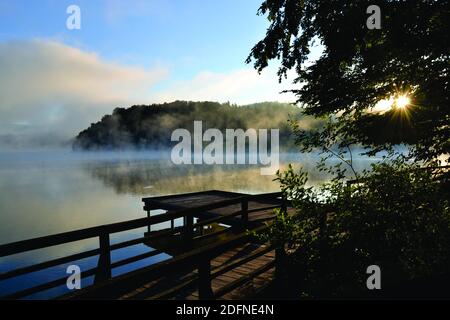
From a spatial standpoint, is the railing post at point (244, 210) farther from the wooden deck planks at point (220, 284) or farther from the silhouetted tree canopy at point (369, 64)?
the silhouetted tree canopy at point (369, 64)

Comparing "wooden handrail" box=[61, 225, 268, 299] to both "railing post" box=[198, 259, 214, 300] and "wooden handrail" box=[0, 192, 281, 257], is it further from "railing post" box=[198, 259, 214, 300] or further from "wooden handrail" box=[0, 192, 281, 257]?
"wooden handrail" box=[0, 192, 281, 257]

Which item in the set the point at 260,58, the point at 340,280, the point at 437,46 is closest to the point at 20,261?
the point at 260,58

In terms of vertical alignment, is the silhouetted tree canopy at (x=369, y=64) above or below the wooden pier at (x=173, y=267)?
above

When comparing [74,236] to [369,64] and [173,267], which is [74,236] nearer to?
[173,267]

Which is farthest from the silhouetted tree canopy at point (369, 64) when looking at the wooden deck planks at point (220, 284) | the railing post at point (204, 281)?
the railing post at point (204, 281)

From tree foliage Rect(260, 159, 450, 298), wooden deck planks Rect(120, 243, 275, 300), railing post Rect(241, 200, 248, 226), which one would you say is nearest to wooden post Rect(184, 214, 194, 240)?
wooden deck planks Rect(120, 243, 275, 300)

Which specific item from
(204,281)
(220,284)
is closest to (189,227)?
(220,284)

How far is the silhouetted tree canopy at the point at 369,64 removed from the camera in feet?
20.1

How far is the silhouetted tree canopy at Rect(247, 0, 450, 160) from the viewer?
241 inches
